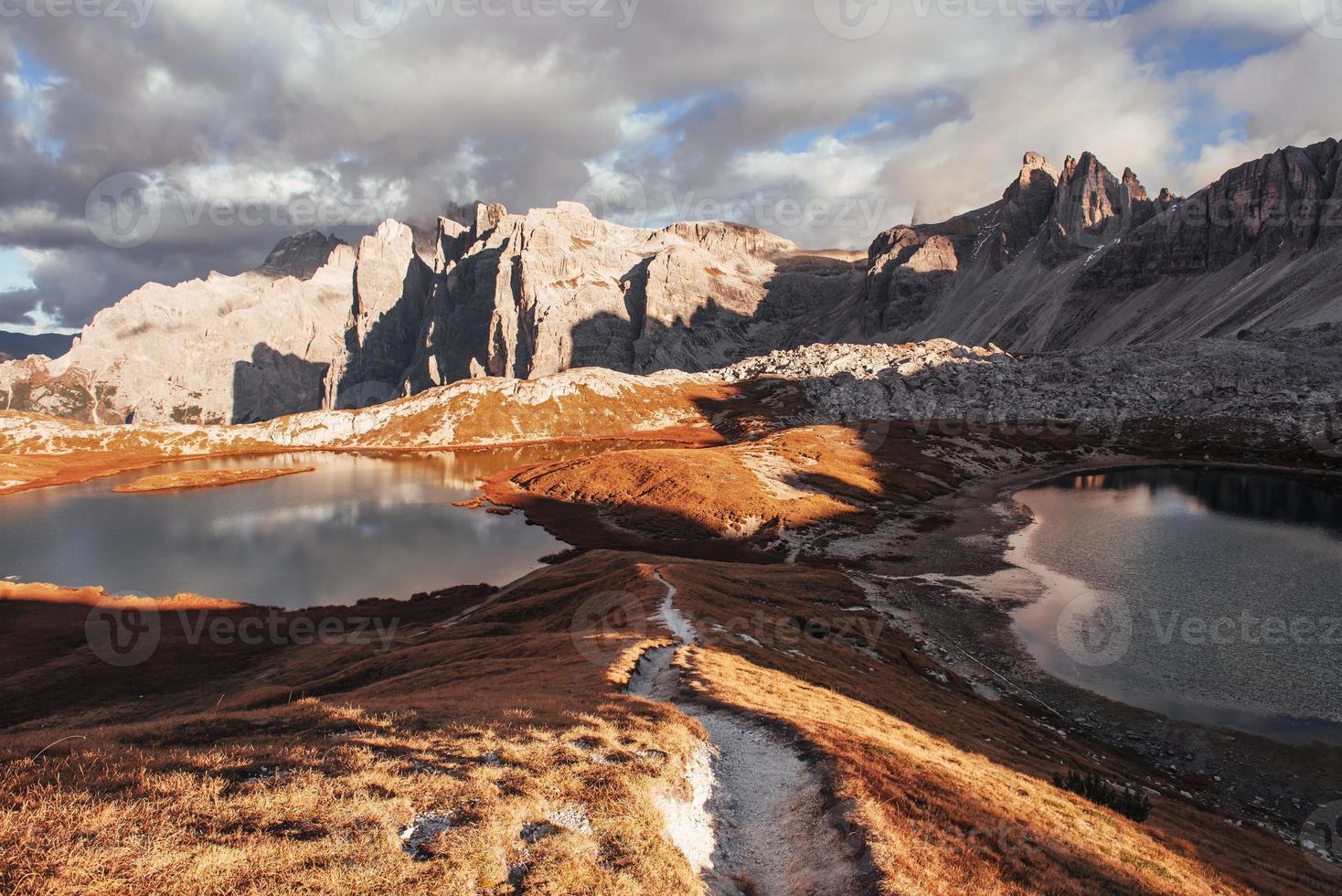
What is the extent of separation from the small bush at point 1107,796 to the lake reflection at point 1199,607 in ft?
65.7

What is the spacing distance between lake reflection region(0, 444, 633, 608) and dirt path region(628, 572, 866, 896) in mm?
51189

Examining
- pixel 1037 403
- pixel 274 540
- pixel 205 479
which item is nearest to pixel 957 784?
pixel 274 540

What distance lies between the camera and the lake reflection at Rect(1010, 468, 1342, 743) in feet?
125

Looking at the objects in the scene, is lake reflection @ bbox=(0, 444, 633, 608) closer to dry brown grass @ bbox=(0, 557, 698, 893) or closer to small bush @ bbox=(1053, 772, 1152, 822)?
dry brown grass @ bbox=(0, 557, 698, 893)

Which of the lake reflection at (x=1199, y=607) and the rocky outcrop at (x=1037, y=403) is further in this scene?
the rocky outcrop at (x=1037, y=403)

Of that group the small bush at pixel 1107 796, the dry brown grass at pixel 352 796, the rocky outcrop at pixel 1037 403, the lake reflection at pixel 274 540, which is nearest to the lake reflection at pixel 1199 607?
the small bush at pixel 1107 796

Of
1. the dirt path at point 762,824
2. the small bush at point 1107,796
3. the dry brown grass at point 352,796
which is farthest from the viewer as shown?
the small bush at point 1107,796

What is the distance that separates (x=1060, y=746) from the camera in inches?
1218

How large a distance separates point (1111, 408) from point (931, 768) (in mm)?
175775

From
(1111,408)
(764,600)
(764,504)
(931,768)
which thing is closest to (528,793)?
(931,768)

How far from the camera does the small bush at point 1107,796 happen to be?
20859mm

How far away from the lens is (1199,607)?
51.3 metres

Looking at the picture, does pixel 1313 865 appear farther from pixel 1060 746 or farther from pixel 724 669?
pixel 724 669

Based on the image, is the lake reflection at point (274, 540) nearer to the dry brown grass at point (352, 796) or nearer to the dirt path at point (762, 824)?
the dry brown grass at point (352, 796)
